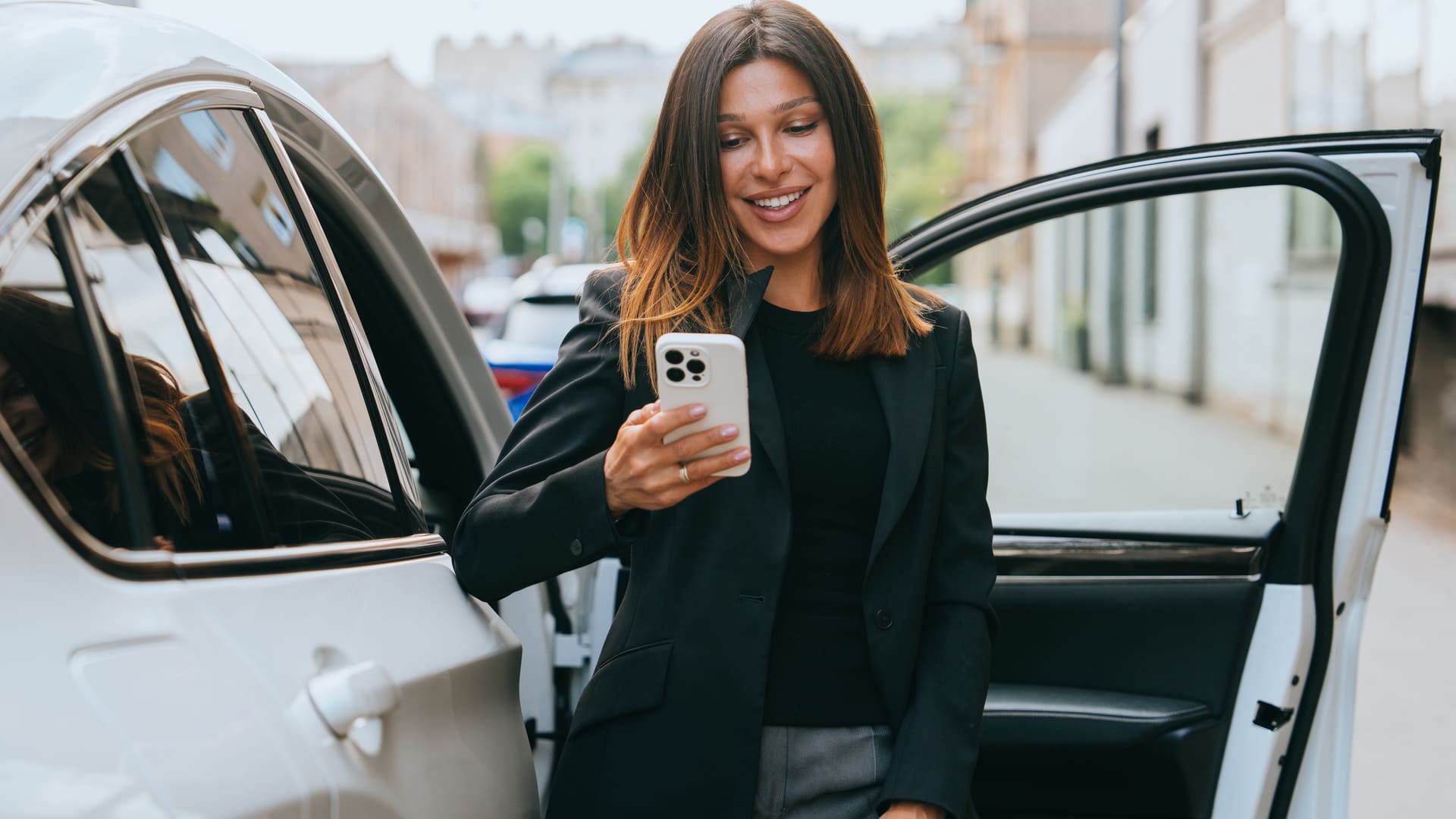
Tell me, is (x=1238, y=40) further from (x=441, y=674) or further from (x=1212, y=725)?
(x=441, y=674)

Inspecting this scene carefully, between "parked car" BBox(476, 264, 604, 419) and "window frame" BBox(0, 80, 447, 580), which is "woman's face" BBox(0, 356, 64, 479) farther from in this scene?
"parked car" BBox(476, 264, 604, 419)

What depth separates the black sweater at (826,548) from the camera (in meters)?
1.72

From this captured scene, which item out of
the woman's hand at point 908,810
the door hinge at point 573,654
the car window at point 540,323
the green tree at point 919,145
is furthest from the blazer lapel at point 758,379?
the green tree at point 919,145

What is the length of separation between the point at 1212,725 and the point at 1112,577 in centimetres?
36

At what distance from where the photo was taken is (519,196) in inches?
3708

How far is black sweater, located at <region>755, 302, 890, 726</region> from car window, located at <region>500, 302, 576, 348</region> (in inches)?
250

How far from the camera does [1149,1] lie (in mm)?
→ 19734

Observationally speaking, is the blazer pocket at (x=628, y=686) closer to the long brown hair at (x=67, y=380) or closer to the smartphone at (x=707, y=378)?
the smartphone at (x=707, y=378)

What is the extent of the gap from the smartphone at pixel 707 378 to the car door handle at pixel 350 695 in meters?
0.44

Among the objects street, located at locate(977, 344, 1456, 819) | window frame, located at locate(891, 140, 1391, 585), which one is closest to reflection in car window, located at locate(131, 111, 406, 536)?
window frame, located at locate(891, 140, 1391, 585)

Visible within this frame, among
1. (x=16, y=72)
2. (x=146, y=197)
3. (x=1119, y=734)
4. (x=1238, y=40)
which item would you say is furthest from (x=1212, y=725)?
(x=1238, y=40)

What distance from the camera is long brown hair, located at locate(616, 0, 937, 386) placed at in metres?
1.83

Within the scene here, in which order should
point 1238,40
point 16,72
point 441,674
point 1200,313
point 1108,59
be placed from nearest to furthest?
point 16,72, point 441,674, point 1238,40, point 1200,313, point 1108,59

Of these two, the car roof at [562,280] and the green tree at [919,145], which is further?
the green tree at [919,145]
